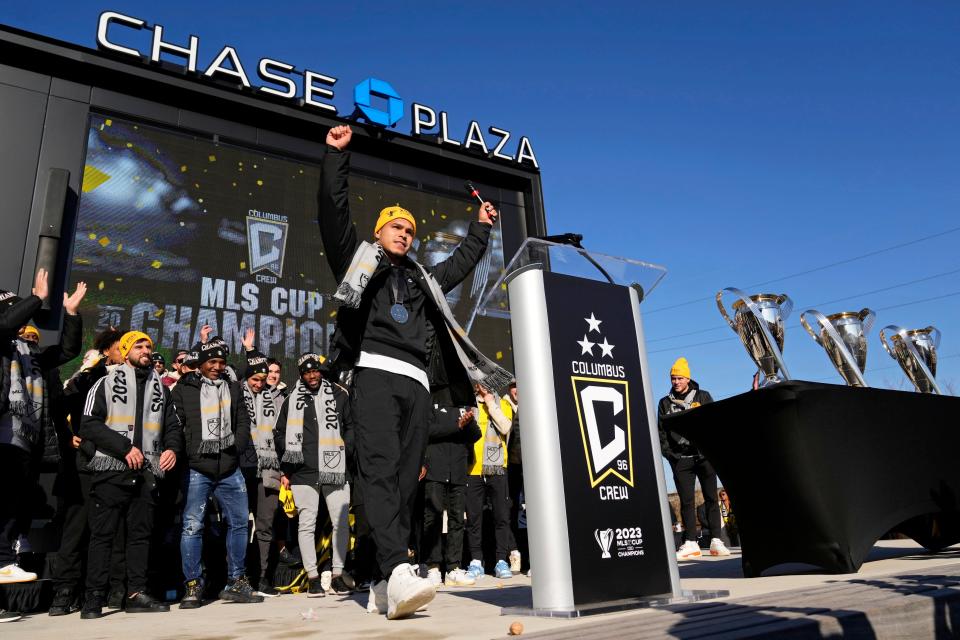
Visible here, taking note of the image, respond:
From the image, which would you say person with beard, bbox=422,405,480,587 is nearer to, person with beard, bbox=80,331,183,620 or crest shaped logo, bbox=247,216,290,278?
person with beard, bbox=80,331,183,620

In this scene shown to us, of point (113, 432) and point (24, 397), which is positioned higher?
point (24, 397)

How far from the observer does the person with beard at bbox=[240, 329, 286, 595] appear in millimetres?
6293

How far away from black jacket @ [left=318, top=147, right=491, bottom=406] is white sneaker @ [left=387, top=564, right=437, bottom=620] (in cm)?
104

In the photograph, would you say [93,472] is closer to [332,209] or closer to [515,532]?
[332,209]

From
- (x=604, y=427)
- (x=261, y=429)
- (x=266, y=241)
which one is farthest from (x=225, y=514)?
(x=266, y=241)

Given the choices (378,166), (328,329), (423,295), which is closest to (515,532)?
(328,329)

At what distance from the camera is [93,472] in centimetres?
469

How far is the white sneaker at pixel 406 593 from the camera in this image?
2895 mm

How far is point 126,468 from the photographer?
468cm

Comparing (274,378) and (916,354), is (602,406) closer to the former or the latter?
(916,354)

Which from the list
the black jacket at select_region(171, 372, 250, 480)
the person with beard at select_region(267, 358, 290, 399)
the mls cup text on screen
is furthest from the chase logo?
the black jacket at select_region(171, 372, 250, 480)

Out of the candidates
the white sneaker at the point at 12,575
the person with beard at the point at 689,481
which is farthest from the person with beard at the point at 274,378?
the person with beard at the point at 689,481

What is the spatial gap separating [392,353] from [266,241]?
6.62 meters

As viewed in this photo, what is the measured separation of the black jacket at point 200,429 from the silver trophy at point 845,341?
4.38m
